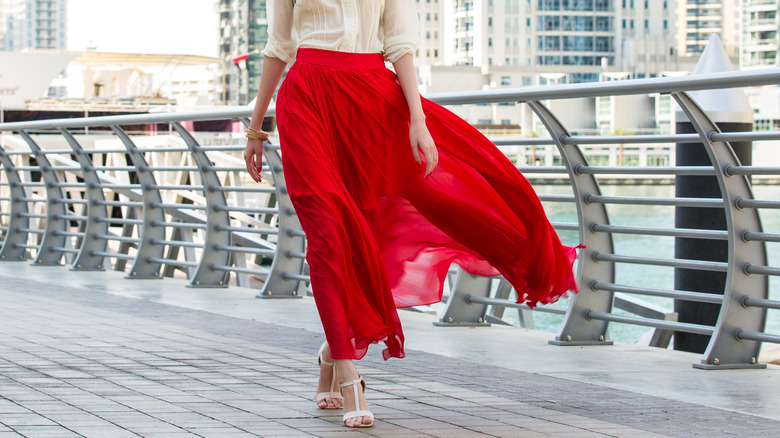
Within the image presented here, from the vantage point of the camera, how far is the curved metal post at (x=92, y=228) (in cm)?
936

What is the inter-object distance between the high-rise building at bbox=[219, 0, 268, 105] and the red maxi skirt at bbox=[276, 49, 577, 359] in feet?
449

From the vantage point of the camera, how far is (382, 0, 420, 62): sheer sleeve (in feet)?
12.4

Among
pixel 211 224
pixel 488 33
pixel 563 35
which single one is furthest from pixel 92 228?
pixel 563 35

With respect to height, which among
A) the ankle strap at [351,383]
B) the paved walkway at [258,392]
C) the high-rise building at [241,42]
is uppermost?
the high-rise building at [241,42]

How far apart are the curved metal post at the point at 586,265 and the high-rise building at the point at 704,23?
162437 millimetres

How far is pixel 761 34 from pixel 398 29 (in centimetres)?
15322

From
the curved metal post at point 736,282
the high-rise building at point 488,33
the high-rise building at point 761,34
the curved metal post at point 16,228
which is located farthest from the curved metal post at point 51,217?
the high-rise building at point 488,33

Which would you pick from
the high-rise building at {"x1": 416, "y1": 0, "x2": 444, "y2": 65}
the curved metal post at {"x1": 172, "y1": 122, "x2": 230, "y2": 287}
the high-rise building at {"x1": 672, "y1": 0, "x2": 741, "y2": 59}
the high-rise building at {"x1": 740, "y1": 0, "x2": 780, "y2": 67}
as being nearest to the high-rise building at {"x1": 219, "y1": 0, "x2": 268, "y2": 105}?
Result: the high-rise building at {"x1": 416, "y1": 0, "x2": 444, "y2": 65}

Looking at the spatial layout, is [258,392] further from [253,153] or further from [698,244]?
[698,244]

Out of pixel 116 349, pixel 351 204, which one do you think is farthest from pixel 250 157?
pixel 116 349

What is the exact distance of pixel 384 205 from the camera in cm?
406

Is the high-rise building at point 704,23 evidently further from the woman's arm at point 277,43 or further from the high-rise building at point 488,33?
the woman's arm at point 277,43

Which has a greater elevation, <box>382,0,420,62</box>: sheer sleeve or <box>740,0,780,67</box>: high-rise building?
<box>740,0,780,67</box>: high-rise building

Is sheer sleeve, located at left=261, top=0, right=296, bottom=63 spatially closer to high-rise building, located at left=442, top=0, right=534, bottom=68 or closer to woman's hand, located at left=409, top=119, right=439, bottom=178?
woman's hand, located at left=409, top=119, right=439, bottom=178
